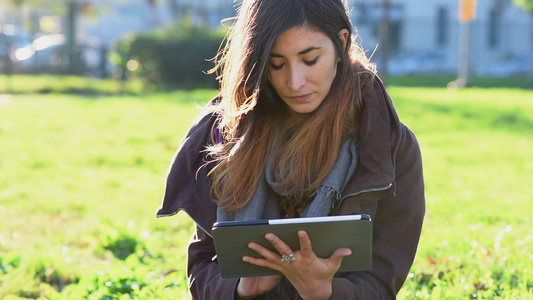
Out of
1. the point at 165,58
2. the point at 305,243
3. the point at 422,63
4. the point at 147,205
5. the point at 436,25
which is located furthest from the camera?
the point at 436,25

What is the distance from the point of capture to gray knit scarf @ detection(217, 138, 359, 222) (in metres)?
2.58

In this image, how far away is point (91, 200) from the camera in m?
6.65

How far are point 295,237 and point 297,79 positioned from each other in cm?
57

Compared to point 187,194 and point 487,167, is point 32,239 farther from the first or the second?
point 487,167

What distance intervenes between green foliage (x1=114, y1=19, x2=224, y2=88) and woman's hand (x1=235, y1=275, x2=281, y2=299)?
55.2 ft

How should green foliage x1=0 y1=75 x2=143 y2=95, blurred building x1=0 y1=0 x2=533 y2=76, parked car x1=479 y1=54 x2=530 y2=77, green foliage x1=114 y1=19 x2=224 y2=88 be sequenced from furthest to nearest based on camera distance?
blurred building x1=0 y1=0 x2=533 y2=76 < parked car x1=479 y1=54 x2=530 y2=77 < green foliage x1=114 y1=19 x2=224 y2=88 < green foliage x1=0 y1=75 x2=143 y2=95

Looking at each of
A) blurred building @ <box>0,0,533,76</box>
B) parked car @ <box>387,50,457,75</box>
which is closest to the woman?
parked car @ <box>387,50,457,75</box>

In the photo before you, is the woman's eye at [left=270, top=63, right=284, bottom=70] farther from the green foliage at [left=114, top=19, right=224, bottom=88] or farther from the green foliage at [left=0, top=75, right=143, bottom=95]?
the green foliage at [left=114, top=19, right=224, bottom=88]

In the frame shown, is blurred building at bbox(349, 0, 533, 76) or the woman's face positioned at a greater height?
the woman's face

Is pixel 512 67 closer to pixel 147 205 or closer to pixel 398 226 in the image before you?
pixel 147 205

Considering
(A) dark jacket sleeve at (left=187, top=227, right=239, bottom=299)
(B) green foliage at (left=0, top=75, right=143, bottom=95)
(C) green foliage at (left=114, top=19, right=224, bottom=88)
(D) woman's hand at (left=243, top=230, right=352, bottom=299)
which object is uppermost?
(D) woman's hand at (left=243, top=230, right=352, bottom=299)

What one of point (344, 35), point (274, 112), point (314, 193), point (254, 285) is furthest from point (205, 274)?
point (344, 35)

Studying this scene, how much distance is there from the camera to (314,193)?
265cm

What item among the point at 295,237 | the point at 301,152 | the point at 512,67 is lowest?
the point at 512,67
